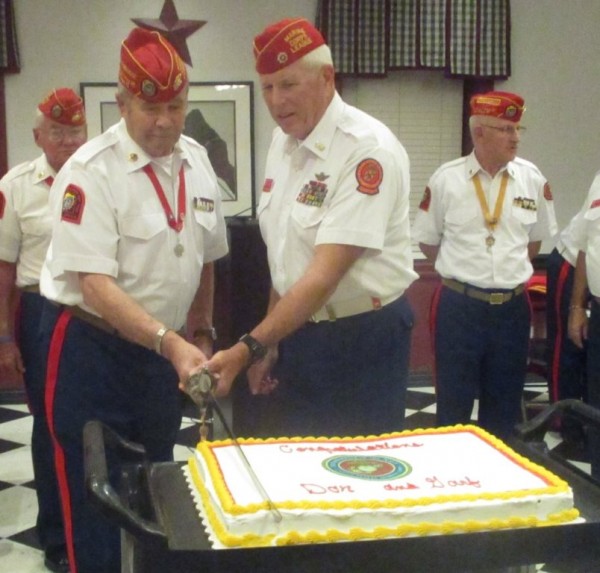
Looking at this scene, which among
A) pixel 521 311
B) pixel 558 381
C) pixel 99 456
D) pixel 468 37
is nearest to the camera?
pixel 99 456

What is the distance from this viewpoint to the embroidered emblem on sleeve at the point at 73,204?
177 cm

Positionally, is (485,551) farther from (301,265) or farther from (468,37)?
(468,37)

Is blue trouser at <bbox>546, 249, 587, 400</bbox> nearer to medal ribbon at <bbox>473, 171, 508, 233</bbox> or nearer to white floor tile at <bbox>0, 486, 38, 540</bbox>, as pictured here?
medal ribbon at <bbox>473, 171, 508, 233</bbox>

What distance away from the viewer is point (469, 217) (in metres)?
3.29

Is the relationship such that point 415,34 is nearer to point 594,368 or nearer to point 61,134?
point 594,368

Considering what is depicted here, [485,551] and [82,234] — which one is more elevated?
[82,234]

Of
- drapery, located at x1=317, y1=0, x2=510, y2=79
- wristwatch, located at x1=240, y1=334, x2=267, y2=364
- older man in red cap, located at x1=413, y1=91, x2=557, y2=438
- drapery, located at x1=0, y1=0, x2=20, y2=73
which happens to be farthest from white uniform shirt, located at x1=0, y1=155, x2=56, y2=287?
drapery, located at x1=317, y1=0, x2=510, y2=79

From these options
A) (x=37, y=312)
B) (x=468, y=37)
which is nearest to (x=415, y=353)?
(x=468, y=37)

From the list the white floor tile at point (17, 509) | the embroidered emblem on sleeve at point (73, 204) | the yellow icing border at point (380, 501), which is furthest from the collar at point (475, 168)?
the yellow icing border at point (380, 501)

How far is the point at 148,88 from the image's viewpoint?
5.64 ft

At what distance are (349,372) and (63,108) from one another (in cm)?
135

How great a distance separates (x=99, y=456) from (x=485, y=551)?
518mm

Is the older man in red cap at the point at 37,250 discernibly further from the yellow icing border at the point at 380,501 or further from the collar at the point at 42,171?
the yellow icing border at the point at 380,501

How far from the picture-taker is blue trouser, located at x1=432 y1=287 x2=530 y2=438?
320 cm
